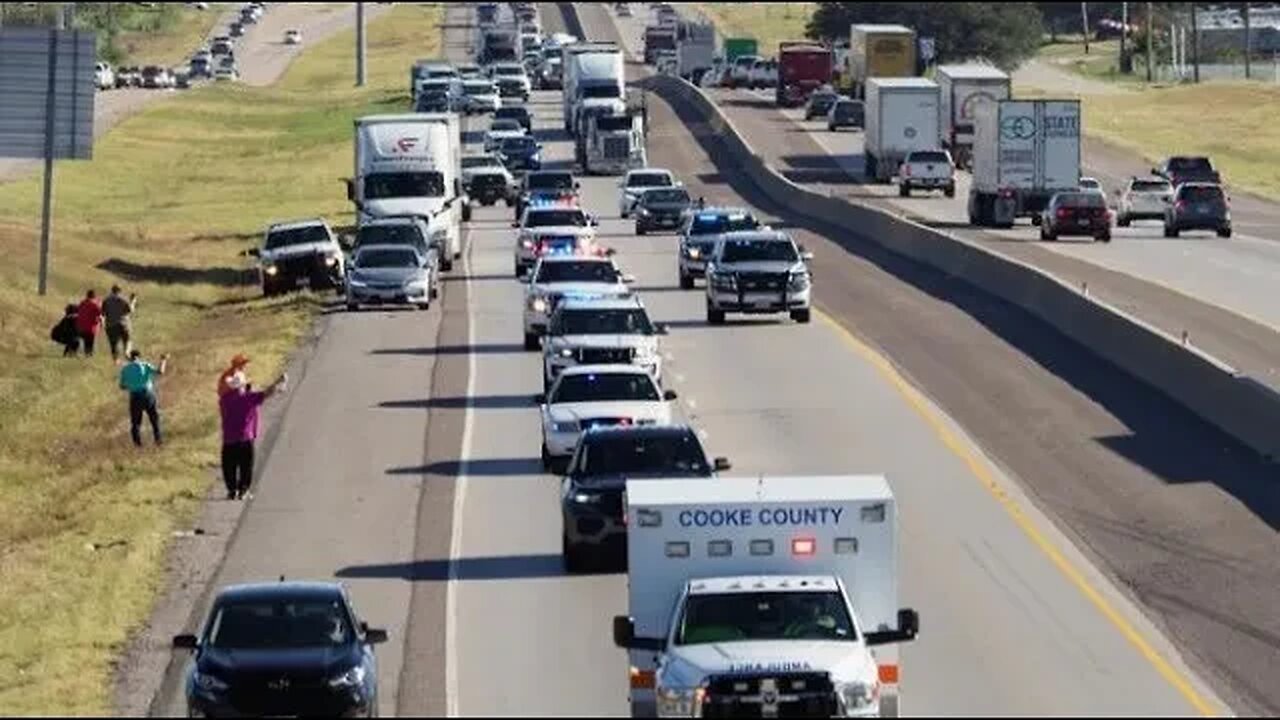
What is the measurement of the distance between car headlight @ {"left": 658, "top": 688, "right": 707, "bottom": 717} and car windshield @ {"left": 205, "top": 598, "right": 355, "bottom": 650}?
8.81 ft

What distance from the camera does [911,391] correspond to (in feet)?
157

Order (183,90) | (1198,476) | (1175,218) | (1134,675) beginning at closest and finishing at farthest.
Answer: (1134,675)
(1198,476)
(1175,218)
(183,90)

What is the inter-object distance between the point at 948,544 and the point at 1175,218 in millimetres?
50972

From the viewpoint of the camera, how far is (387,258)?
211 ft

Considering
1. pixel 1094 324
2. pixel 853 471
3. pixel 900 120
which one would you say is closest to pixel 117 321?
pixel 1094 324

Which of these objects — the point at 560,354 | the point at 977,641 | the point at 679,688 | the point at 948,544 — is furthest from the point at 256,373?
the point at 679,688

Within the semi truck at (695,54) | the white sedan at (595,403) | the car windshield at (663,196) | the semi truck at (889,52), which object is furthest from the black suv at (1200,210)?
the semi truck at (695,54)

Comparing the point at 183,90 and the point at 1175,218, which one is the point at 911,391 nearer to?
the point at 1175,218

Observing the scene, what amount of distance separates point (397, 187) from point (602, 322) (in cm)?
2815

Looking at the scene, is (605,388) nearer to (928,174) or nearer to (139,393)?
(139,393)

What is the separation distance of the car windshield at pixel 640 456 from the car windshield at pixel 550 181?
5663cm

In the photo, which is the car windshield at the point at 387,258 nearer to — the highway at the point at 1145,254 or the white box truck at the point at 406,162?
the white box truck at the point at 406,162

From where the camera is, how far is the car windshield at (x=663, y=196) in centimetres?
8588

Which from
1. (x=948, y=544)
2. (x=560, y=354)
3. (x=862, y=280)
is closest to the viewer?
(x=948, y=544)
